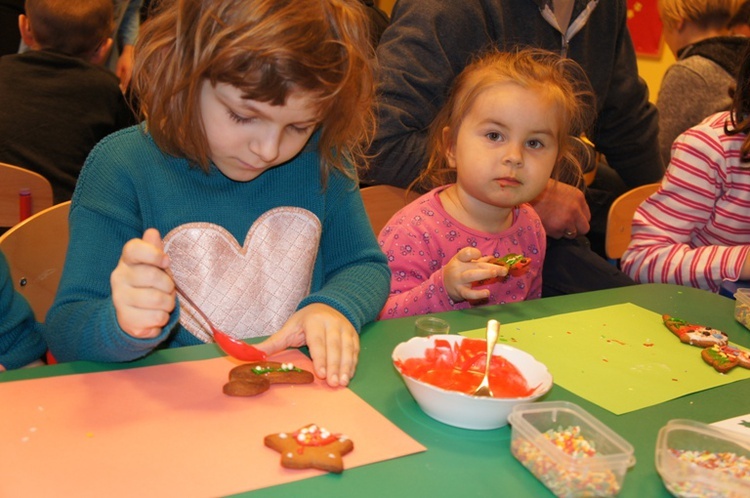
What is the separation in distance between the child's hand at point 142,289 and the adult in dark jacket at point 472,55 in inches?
43.1

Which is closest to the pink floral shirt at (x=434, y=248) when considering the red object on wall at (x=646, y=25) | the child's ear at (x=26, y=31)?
the child's ear at (x=26, y=31)

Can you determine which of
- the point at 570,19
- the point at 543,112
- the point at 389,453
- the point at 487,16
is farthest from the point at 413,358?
the point at 570,19

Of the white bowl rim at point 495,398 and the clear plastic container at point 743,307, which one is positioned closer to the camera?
the white bowl rim at point 495,398

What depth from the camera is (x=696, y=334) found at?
4.18 ft

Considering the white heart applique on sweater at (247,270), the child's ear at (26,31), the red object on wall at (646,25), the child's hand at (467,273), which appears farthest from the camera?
the red object on wall at (646,25)

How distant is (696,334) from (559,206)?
0.73 m

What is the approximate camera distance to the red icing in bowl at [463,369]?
0.99 metres

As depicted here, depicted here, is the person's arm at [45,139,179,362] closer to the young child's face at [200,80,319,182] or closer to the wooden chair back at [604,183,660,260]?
the young child's face at [200,80,319,182]

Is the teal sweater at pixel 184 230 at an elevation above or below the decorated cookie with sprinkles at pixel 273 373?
above

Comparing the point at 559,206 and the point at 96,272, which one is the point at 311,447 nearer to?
the point at 96,272

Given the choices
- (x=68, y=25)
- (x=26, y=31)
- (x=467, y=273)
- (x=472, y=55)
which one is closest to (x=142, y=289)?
(x=467, y=273)

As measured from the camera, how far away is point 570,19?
6.81ft

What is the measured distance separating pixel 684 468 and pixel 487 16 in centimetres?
144

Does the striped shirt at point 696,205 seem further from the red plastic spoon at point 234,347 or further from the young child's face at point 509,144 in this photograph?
the red plastic spoon at point 234,347
